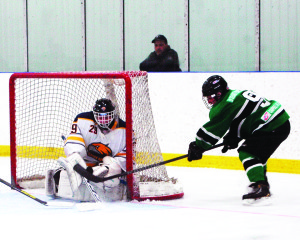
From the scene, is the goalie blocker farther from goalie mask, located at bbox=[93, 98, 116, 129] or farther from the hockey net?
goalie mask, located at bbox=[93, 98, 116, 129]

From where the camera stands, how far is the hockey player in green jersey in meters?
4.16

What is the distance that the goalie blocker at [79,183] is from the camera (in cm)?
427

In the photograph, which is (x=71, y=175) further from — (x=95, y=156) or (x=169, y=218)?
(x=169, y=218)

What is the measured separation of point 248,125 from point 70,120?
1.85m

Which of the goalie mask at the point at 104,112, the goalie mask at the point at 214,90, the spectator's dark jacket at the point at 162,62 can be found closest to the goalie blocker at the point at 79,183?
the goalie mask at the point at 104,112

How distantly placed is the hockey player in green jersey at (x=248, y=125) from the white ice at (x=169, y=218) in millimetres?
210

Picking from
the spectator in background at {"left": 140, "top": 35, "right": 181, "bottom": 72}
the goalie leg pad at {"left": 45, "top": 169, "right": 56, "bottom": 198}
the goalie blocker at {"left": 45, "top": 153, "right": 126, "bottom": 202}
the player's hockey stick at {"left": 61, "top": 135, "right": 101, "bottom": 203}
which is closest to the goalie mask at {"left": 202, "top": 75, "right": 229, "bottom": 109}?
the goalie blocker at {"left": 45, "top": 153, "right": 126, "bottom": 202}

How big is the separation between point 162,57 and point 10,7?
218 cm

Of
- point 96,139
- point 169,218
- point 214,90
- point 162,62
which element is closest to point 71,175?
point 96,139

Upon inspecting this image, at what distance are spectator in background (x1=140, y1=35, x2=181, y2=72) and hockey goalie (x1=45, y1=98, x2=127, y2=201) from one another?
1.96 meters

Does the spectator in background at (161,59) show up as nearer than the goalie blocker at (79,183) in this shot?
No

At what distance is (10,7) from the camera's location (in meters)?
7.79

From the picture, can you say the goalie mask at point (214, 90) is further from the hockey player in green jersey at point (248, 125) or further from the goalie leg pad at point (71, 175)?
the goalie leg pad at point (71, 175)

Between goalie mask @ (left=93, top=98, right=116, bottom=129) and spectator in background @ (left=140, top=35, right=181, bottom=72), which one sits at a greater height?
spectator in background @ (left=140, top=35, right=181, bottom=72)
